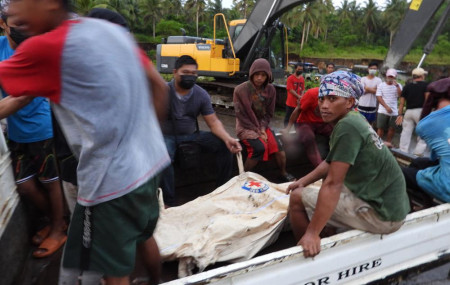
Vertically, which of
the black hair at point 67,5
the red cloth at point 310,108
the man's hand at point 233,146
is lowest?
the man's hand at point 233,146

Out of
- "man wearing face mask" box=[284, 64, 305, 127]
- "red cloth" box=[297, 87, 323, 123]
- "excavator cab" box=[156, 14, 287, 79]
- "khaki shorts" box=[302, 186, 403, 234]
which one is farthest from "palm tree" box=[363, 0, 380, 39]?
"khaki shorts" box=[302, 186, 403, 234]

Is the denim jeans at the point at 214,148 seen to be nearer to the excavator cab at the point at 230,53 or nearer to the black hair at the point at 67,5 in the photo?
the black hair at the point at 67,5

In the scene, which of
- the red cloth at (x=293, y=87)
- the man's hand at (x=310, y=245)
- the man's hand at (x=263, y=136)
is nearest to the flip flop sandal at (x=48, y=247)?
the man's hand at (x=310, y=245)

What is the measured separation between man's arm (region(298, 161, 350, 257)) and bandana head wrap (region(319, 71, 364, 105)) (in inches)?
17.5

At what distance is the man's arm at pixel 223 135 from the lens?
3330 millimetres

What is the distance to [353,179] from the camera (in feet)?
7.27

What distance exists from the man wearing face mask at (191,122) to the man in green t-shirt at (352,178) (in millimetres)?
1301

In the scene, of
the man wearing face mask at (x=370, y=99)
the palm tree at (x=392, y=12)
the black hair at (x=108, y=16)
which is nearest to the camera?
the black hair at (x=108, y=16)

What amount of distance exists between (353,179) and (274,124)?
7144 millimetres

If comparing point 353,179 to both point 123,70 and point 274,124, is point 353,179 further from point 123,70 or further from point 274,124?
point 274,124

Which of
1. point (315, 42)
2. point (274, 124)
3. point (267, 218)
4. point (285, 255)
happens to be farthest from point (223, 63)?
point (315, 42)

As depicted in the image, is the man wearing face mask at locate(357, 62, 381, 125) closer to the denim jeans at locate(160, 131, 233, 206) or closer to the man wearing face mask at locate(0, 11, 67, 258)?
the denim jeans at locate(160, 131, 233, 206)

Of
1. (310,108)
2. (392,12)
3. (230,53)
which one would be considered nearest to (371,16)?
(392,12)

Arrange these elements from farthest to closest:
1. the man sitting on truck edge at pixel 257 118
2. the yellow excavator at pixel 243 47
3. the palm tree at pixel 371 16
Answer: the palm tree at pixel 371 16 < the yellow excavator at pixel 243 47 < the man sitting on truck edge at pixel 257 118
